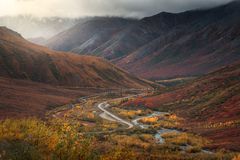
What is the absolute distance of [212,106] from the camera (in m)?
89.8

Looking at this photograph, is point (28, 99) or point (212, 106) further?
point (28, 99)

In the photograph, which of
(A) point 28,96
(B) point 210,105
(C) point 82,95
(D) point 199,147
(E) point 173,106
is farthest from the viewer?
(C) point 82,95

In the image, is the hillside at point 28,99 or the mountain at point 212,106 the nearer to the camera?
the mountain at point 212,106

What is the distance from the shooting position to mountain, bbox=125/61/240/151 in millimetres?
57469

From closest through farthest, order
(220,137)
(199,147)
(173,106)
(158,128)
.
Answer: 1. (199,147)
2. (220,137)
3. (158,128)
4. (173,106)

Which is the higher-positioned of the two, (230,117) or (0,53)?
(0,53)

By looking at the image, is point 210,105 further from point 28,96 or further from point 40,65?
point 40,65

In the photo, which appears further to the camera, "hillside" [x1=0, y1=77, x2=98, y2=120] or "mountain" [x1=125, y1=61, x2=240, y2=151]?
"hillside" [x1=0, y1=77, x2=98, y2=120]

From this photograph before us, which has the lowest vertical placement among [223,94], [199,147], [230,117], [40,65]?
[199,147]

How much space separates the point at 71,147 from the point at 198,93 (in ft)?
304

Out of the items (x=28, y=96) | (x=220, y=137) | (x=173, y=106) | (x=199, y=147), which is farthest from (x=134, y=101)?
(x=199, y=147)

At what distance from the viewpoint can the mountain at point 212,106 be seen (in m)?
57.5

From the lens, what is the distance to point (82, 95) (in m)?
164

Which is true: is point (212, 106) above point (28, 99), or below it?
below
